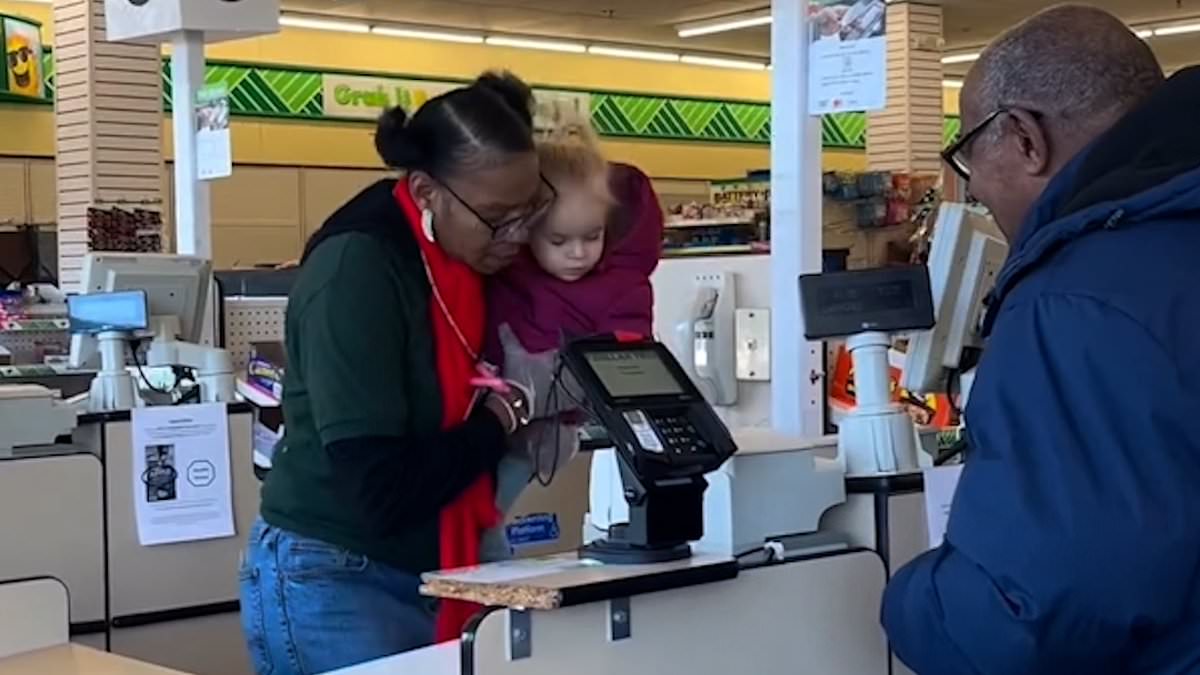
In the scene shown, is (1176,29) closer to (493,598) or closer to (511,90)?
(511,90)

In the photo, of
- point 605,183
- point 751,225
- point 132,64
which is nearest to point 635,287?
point 605,183

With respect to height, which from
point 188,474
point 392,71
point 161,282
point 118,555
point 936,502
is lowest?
point 118,555

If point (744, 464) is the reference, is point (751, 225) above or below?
above

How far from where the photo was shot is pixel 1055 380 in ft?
4.66

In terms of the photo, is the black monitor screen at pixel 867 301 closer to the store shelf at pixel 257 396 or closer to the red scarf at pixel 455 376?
the red scarf at pixel 455 376

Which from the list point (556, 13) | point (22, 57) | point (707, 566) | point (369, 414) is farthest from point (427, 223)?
point (556, 13)

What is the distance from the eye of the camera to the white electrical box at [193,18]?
5.19m

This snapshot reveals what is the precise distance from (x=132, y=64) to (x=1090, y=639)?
32.8 feet

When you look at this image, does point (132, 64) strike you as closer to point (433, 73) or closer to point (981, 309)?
point (433, 73)

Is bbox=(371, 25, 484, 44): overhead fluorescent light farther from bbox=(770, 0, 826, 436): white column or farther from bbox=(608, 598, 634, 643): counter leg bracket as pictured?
bbox=(608, 598, 634, 643): counter leg bracket

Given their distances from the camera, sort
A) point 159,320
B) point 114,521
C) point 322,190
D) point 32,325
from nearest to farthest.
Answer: point 114,521 < point 159,320 < point 32,325 < point 322,190

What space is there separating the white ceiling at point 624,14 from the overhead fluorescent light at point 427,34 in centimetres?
32

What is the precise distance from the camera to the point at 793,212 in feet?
9.96

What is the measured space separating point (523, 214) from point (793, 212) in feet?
2.87
